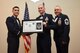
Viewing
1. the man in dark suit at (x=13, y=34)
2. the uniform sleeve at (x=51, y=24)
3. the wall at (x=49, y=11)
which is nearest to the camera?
the man in dark suit at (x=13, y=34)

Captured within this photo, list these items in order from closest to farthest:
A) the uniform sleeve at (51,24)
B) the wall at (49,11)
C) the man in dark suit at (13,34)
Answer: the man in dark suit at (13,34)
the uniform sleeve at (51,24)
the wall at (49,11)

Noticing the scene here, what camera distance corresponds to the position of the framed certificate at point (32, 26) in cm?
507

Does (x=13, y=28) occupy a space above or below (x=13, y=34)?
above

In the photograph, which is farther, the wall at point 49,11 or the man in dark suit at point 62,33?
the wall at point 49,11

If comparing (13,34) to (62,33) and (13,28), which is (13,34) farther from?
(62,33)

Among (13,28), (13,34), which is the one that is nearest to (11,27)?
(13,28)

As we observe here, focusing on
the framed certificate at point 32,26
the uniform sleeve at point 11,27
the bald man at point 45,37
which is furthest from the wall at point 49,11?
the uniform sleeve at point 11,27

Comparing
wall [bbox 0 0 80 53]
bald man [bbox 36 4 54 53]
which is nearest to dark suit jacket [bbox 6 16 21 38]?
bald man [bbox 36 4 54 53]

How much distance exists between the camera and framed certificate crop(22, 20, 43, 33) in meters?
5.07

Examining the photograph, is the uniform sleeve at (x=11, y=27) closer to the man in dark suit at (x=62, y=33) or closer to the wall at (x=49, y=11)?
the man in dark suit at (x=62, y=33)

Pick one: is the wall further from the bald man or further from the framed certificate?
the bald man

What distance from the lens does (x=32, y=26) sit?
17.0 feet
